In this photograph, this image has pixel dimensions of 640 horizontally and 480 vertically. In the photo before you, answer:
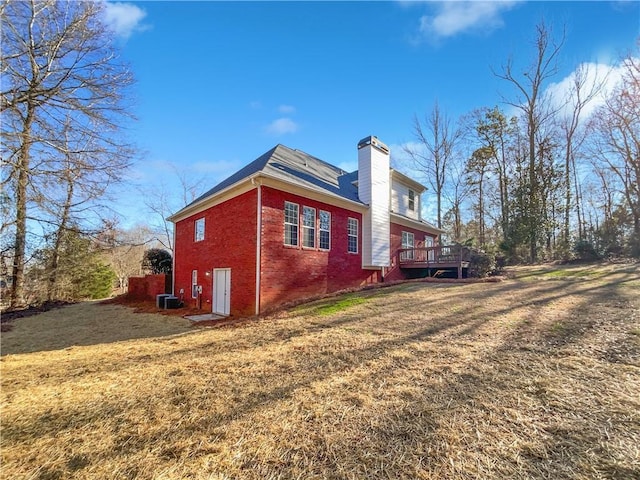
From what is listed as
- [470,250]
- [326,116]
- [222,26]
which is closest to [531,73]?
[470,250]

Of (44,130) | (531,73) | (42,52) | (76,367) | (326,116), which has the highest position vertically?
(531,73)

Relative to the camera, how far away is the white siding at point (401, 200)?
17931 millimetres

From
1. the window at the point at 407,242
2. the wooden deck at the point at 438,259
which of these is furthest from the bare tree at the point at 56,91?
the window at the point at 407,242

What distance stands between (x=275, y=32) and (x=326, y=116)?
4.75 meters

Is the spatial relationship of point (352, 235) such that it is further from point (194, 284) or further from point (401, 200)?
point (194, 284)

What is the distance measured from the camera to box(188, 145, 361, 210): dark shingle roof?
1183cm

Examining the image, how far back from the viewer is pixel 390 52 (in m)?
11.6

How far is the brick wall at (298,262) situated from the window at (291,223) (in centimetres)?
19

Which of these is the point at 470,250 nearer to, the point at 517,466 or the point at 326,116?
the point at 326,116

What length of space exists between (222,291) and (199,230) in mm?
4123

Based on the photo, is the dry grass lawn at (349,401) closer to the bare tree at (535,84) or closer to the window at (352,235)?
the window at (352,235)

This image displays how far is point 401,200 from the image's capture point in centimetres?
1852

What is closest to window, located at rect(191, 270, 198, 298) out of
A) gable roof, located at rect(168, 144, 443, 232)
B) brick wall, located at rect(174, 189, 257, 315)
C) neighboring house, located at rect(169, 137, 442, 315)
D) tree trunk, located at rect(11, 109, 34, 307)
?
neighboring house, located at rect(169, 137, 442, 315)

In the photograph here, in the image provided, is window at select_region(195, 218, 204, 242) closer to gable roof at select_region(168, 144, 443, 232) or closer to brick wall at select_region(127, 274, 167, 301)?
gable roof at select_region(168, 144, 443, 232)
